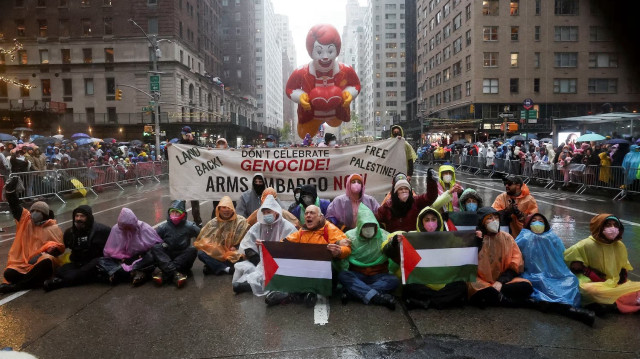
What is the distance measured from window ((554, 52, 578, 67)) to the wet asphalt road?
174ft

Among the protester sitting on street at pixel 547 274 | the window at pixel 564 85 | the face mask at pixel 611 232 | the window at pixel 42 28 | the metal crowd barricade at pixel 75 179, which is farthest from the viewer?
the window at pixel 564 85

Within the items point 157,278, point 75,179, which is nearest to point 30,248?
point 157,278

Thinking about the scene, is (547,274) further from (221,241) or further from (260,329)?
(221,241)

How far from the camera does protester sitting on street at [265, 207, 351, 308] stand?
5012 millimetres

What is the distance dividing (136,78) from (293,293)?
4985 centimetres

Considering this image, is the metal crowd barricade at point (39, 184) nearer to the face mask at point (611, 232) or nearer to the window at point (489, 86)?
the face mask at point (611, 232)

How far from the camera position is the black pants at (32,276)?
5742 mm

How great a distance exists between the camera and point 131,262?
5.98m

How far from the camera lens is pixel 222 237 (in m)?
6.44

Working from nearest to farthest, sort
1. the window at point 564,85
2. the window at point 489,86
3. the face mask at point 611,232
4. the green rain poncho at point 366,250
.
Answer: the face mask at point 611,232
the green rain poncho at point 366,250
the window at point 489,86
the window at point 564,85

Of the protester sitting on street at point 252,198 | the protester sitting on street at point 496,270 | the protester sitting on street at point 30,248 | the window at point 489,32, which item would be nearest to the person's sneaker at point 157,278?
the protester sitting on street at point 30,248

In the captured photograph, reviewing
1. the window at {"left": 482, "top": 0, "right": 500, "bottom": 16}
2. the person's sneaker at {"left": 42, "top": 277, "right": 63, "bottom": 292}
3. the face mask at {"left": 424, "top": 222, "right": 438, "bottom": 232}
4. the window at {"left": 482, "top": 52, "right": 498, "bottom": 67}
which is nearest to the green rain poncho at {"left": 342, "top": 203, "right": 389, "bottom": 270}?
the face mask at {"left": 424, "top": 222, "right": 438, "bottom": 232}

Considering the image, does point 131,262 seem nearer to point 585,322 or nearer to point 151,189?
point 585,322

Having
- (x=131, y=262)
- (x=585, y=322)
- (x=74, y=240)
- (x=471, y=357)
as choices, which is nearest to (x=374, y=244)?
(x=471, y=357)
